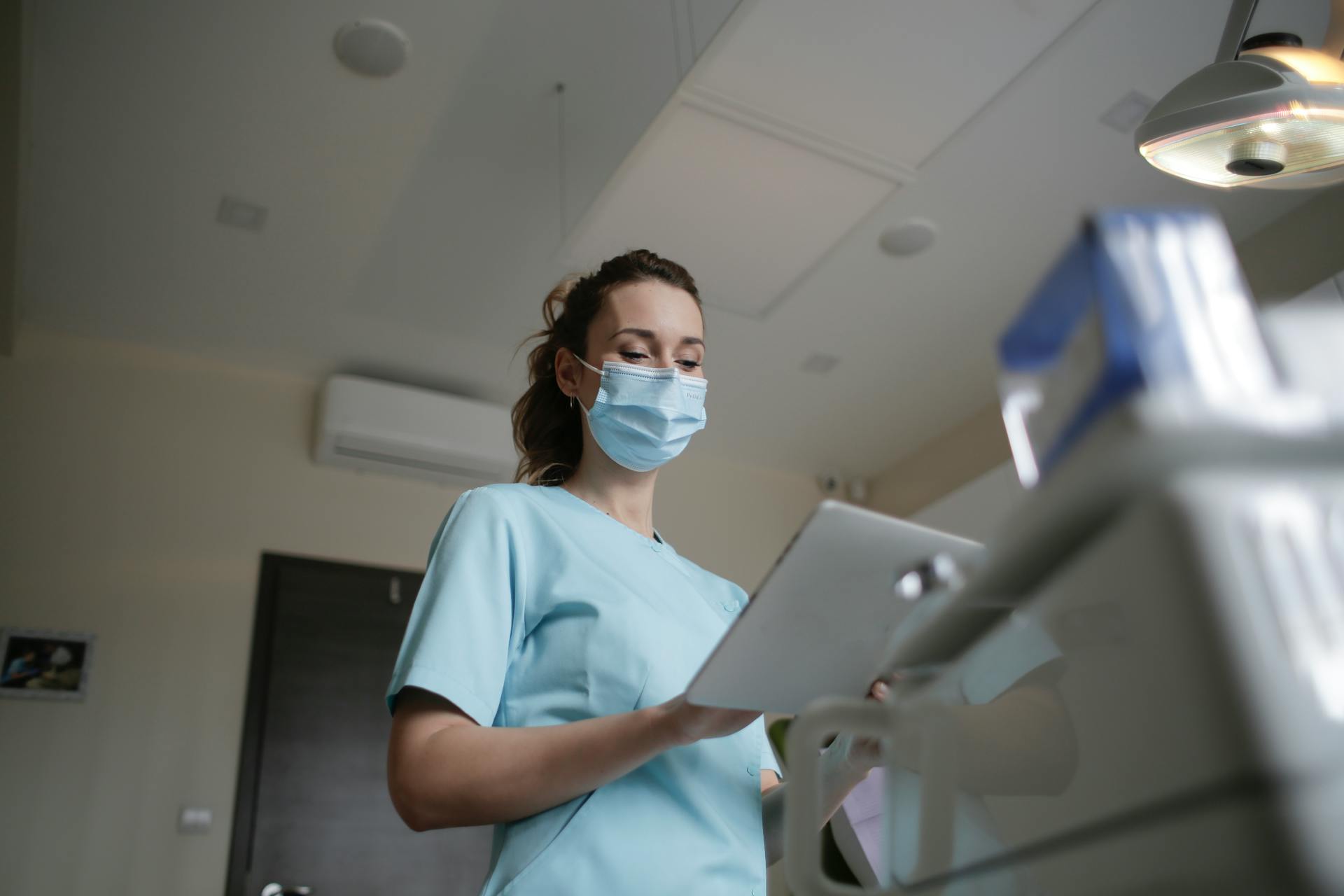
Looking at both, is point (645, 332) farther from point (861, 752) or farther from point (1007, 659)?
point (1007, 659)

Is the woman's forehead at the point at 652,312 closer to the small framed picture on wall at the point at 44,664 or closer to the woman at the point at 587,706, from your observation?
the woman at the point at 587,706

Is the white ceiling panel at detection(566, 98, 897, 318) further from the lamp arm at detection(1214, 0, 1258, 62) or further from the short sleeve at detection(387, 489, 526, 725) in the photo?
the short sleeve at detection(387, 489, 526, 725)

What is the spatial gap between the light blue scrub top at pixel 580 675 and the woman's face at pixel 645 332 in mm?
275

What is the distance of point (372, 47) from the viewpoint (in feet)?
8.37

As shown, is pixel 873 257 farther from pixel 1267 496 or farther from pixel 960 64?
pixel 1267 496

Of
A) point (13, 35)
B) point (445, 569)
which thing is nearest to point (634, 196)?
point (13, 35)

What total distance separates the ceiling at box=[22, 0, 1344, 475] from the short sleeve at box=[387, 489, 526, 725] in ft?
4.60

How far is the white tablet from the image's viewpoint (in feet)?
2.09

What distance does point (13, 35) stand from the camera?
7.70ft

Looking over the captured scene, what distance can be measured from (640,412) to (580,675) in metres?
0.43

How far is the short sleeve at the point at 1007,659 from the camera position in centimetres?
44

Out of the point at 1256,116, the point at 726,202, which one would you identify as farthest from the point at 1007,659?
the point at 726,202

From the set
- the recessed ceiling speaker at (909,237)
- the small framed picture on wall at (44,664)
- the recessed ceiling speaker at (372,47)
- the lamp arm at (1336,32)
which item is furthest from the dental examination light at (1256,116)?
the small framed picture on wall at (44,664)

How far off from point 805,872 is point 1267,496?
324 millimetres
